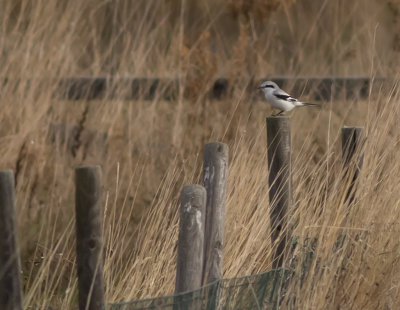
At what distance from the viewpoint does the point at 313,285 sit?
3.77 meters

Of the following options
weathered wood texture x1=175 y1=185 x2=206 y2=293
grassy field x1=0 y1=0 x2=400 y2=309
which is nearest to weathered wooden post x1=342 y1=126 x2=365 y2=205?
grassy field x1=0 y1=0 x2=400 y2=309

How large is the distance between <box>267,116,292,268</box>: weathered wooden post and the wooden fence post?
20.3 inches

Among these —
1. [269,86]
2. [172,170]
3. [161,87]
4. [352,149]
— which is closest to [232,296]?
[352,149]

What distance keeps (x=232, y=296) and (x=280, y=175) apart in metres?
0.84

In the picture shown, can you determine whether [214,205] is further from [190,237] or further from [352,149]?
[352,149]

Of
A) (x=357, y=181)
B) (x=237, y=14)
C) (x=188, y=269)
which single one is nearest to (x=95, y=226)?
(x=188, y=269)

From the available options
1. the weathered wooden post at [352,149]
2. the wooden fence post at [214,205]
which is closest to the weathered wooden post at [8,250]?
the wooden fence post at [214,205]

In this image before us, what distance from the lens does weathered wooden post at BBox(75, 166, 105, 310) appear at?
278 centimetres

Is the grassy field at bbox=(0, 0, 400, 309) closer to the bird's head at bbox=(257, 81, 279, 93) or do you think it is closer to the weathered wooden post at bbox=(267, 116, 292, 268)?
the weathered wooden post at bbox=(267, 116, 292, 268)

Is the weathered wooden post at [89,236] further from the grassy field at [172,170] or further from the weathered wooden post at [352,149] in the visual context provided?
the weathered wooden post at [352,149]

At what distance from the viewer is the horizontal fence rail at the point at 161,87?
6.48 meters

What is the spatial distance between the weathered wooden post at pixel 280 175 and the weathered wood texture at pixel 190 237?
0.95m

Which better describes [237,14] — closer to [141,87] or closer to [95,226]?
[141,87]

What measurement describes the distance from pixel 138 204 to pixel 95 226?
297 centimetres
